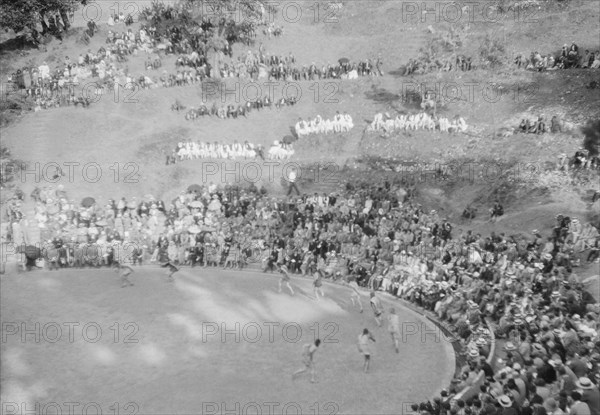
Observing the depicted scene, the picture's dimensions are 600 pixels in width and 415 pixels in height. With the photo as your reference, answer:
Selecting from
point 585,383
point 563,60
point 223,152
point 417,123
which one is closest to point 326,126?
point 417,123

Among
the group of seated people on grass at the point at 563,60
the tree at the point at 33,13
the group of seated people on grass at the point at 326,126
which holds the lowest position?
the group of seated people on grass at the point at 326,126

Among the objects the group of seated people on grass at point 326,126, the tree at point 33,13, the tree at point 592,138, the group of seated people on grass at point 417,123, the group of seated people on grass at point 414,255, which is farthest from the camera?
the tree at point 33,13

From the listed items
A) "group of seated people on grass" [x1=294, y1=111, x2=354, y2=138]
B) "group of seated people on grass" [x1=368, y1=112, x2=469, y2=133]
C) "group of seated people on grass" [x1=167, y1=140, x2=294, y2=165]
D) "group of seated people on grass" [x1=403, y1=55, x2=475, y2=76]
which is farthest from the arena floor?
"group of seated people on grass" [x1=403, y1=55, x2=475, y2=76]

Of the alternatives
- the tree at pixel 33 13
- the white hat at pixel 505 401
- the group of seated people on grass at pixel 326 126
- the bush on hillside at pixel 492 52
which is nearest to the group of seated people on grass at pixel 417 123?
the group of seated people on grass at pixel 326 126

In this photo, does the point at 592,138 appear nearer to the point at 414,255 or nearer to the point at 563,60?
the point at 563,60

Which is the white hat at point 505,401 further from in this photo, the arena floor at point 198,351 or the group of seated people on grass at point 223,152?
the group of seated people on grass at point 223,152

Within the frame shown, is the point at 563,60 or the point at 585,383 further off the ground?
the point at 563,60
